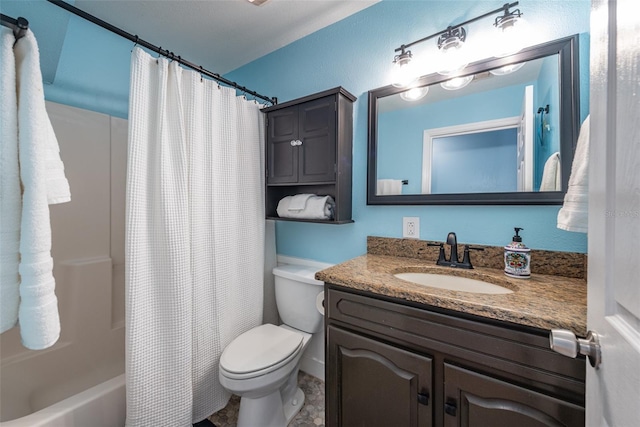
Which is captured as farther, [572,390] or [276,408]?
[276,408]

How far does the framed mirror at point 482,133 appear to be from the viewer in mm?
1032

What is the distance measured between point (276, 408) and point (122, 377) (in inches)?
31.5

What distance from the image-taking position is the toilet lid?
1179 millimetres

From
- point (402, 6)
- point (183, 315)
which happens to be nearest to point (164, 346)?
point (183, 315)

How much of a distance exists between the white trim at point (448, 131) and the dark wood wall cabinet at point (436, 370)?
724mm

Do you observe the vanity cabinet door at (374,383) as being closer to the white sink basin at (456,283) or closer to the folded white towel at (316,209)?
the white sink basin at (456,283)

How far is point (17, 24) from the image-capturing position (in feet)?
2.69

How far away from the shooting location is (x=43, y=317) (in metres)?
0.82

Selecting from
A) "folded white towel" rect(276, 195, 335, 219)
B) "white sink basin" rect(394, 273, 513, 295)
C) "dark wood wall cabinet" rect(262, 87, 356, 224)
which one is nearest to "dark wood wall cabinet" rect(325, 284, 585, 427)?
"white sink basin" rect(394, 273, 513, 295)

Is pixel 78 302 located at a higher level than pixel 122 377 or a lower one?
higher

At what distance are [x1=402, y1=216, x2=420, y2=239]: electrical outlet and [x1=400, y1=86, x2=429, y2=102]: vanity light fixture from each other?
649 mm

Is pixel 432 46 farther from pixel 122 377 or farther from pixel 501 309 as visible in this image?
pixel 122 377

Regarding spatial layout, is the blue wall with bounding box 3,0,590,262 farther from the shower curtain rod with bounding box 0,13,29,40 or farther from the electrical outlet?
the shower curtain rod with bounding box 0,13,29,40

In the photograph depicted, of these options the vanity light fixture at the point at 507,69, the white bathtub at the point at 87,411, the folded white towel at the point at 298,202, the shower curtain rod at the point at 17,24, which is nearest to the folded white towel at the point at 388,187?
the folded white towel at the point at 298,202
